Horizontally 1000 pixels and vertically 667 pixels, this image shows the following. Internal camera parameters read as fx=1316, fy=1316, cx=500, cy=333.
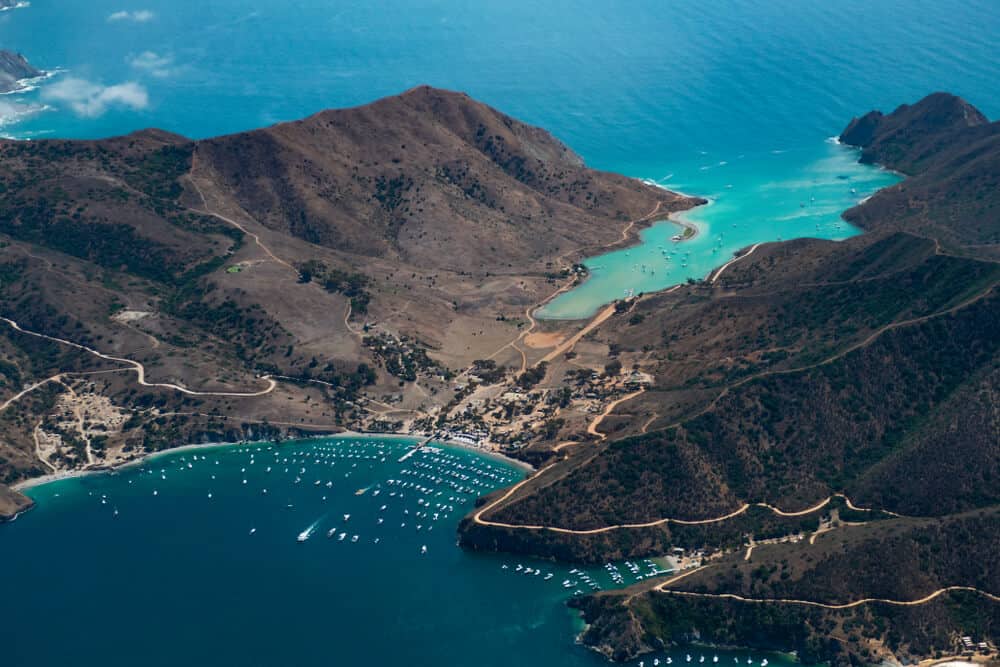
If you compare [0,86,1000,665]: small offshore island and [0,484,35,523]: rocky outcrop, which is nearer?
[0,86,1000,665]: small offshore island

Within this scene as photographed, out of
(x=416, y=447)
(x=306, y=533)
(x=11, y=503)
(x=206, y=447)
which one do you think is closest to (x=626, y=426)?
(x=416, y=447)

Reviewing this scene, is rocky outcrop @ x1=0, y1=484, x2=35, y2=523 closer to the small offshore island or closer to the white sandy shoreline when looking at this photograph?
the small offshore island

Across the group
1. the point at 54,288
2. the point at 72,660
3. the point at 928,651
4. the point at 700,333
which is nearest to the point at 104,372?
the point at 54,288

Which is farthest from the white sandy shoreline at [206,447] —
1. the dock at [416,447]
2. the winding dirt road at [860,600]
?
the winding dirt road at [860,600]

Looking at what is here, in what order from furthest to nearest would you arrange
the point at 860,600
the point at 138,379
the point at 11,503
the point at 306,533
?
1. the point at 138,379
2. the point at 11,503
3. the point at 306,533
4. the point at 860,600

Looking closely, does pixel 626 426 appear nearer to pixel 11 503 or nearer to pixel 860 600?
pixel 860 600

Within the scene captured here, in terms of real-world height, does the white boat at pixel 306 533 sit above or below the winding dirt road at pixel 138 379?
below

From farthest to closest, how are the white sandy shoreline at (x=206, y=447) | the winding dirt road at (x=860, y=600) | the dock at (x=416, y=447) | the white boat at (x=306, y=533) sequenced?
the dock at (x=416, y=447) → the white sandy shoreline at (x=206, y=447) → the white boat at (x=306, y=533) → the winding dirt road at (x=860, y=600)

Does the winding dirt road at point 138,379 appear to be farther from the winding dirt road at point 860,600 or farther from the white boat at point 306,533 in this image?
the winding dirt road at point 860,600

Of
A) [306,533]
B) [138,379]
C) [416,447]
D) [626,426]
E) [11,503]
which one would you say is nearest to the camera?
[306,533]

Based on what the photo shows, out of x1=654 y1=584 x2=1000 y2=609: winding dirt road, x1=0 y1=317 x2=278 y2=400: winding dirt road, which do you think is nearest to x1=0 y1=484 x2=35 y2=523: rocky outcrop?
x1=0 y1=317 x2=278 y2=400: winding dirt road

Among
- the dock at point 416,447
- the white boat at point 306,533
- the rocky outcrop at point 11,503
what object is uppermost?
the rocky outcrop at point 11,503
